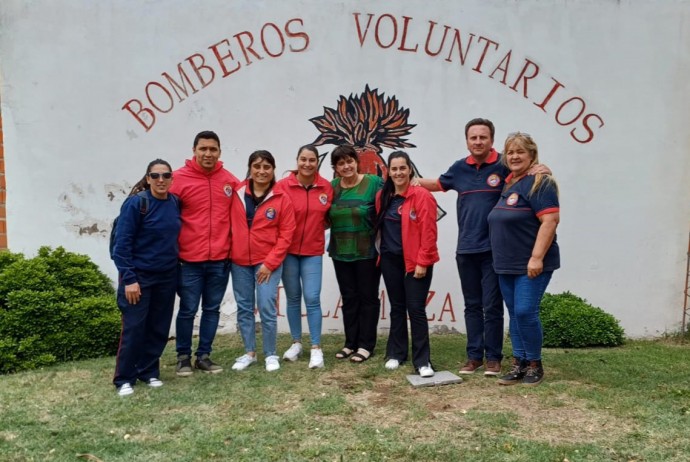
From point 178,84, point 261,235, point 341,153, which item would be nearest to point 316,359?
point 261,235

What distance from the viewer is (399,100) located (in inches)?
210

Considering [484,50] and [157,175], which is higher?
[484,50]

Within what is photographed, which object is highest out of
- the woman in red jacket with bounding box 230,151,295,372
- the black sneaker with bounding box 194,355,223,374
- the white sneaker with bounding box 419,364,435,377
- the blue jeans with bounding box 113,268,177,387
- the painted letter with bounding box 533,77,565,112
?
the painted letter with bounding box 533,77,565,112

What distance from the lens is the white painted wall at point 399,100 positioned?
5250mm

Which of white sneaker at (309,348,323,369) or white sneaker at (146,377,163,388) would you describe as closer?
white sneaker at (146,377,163,388)

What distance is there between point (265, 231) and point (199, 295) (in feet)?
2.12

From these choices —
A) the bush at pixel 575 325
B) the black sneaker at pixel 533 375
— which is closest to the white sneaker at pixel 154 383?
the black sneaker at pixel 533 375

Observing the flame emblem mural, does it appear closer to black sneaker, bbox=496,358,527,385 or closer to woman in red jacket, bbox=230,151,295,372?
woman in red jacket, bbox=230,151,295,372

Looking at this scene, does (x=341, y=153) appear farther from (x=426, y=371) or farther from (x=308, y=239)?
(x=426, y=371)

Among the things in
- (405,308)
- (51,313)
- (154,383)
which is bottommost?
(154,383)

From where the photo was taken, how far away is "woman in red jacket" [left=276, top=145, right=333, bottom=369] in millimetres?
4090

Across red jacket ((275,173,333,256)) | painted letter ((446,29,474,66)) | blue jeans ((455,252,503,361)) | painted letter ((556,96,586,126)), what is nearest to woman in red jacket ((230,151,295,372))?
red jacket ((275,173,333,256))

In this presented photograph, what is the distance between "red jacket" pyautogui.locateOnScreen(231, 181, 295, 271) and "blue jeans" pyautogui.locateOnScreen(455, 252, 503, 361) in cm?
123

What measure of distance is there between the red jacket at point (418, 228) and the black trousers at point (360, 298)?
400 mm
